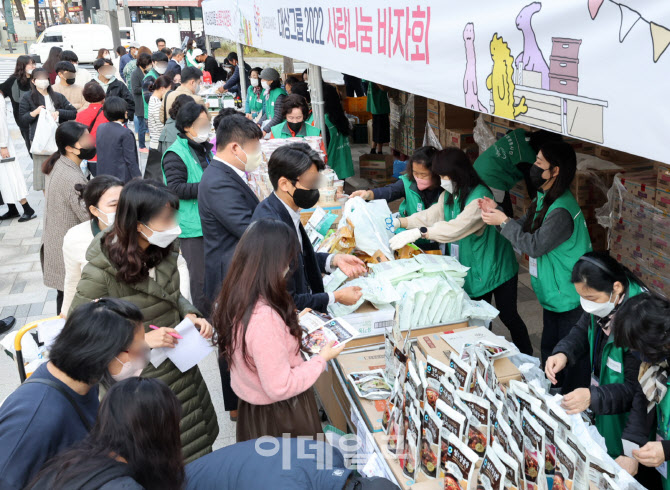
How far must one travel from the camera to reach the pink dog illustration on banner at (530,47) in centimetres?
192

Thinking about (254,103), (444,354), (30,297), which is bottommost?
(30,297)

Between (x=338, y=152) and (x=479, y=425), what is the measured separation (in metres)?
5.76

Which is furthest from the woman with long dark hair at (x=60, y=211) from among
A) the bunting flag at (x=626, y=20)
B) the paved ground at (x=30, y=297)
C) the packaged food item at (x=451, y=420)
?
the bunting flag at (x=626, y=20)

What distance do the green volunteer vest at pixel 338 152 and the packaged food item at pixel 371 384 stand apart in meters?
4.79

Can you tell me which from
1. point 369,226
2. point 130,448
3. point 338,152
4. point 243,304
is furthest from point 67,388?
point 338,152

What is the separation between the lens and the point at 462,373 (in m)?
2.22

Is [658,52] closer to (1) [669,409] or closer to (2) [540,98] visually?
(2) [540,98]

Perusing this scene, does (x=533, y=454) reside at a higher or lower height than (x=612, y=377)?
higher

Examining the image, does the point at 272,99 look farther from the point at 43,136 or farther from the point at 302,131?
the point at 43,136

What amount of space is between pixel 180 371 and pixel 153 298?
1.25 feet

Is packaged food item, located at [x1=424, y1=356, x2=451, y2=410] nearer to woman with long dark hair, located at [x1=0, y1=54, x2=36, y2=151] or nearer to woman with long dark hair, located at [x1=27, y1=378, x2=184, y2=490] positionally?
woman with long dark hair, located at [x1=27, y1=378, x2=184, y2=490]

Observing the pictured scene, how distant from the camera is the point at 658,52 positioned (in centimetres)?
150

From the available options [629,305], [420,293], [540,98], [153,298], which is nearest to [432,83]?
[540,98]

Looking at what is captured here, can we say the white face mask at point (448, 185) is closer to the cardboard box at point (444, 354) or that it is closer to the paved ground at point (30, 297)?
the cardboard box at point (444, 354)
